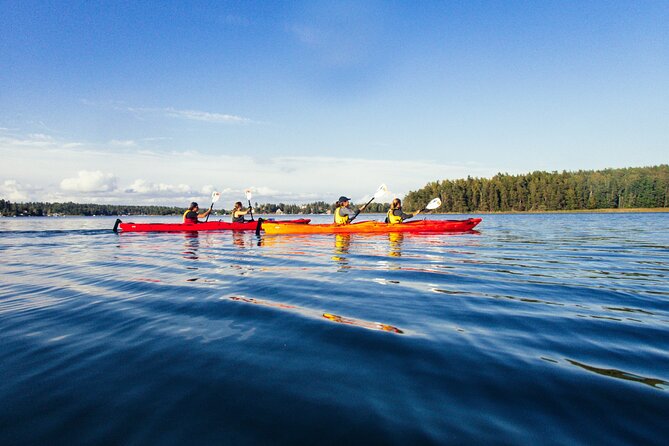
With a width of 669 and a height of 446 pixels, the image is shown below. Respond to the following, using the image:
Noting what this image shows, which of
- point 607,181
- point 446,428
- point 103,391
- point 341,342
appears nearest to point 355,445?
point 446,428

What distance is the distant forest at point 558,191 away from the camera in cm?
8994

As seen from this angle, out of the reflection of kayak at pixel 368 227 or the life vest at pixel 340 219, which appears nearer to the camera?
the reflection of kayak at pixel 368 227

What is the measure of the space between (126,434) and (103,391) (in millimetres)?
753

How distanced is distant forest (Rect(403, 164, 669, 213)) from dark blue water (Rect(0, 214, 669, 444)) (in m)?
108

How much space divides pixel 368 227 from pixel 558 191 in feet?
329

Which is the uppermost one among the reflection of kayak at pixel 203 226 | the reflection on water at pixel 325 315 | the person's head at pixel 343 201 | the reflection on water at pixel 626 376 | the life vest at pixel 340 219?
the person's head at pixel 343 201

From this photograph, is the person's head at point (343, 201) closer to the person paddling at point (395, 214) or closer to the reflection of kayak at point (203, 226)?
the person paddling at point (395, 214)

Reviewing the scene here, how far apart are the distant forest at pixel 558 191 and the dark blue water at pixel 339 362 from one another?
353 feet

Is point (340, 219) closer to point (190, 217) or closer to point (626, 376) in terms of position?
point (190, 217)

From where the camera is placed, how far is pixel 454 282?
275 inches

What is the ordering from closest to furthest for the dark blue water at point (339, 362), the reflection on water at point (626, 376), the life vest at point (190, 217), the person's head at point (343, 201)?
1. the dark blue water at point (339, 362)
2. the reflection on water at point (626, 376)
3. the person's head at point (343, 201)
4. the life vest at point (190, 217)

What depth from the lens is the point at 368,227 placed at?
1831cm

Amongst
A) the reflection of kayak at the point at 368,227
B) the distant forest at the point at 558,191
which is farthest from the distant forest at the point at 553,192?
the reflection of kayak at the point at 368,227

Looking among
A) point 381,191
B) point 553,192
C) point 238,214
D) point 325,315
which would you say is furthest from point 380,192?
point 553,192
